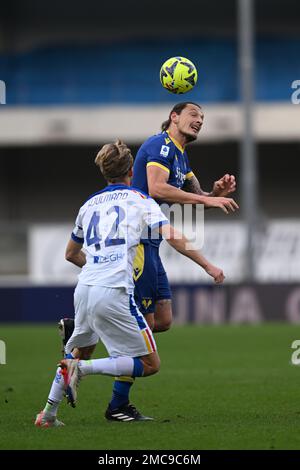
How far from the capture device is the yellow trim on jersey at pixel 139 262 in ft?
26.2

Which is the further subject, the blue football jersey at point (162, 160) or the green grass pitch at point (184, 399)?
the blue football jersey at point (162, 160)

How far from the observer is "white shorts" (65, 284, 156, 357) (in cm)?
716

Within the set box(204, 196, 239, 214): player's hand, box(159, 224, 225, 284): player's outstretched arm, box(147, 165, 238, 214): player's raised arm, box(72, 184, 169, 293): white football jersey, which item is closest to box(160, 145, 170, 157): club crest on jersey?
box(147, 165, 238, 214): player's raised arm

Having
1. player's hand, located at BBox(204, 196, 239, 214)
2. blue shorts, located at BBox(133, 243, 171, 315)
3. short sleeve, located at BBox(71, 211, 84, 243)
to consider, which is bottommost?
blue shorts, located at BBox(133, 243, 171, 315)

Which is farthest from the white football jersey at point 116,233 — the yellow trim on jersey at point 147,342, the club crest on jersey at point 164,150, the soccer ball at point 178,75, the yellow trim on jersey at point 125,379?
the soccer ball at point 178,75

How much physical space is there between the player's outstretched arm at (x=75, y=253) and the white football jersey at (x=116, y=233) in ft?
1.45

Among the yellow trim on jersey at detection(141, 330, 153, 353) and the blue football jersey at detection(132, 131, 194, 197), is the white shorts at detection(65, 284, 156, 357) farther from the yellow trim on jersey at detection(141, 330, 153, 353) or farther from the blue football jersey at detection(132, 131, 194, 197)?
the blue football jersey at detection(132, 131, 194, 197)

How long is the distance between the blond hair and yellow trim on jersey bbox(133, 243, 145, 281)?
751 millimetres

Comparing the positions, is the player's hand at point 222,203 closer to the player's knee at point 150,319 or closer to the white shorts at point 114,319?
the white shorts at point 114,319

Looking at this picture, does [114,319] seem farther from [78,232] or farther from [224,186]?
[224,186]

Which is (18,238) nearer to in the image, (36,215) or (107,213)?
(36,215)

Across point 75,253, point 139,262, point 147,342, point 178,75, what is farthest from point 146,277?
point 178,75

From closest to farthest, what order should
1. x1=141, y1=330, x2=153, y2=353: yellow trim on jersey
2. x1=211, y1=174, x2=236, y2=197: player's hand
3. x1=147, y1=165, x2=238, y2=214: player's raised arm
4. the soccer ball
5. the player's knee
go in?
x1=141, y1=330, x2=153, y2=353: yellow trim on jersey
x1=147, y1=165, x2=238, y2=214: player's raised arm
the player's knee
x1=211, y1=174, x2=236, y2=197: player's hand
the soccer ball

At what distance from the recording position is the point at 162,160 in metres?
8.16
